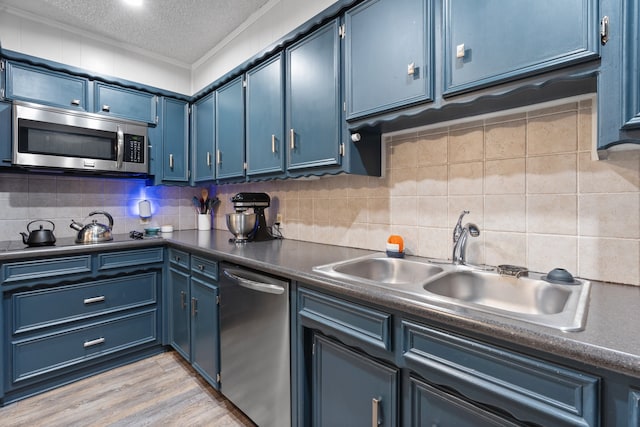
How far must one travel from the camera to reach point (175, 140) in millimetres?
2809

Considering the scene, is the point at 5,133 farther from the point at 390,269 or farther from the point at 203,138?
A: the point at 390,269


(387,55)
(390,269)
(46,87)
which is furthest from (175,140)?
(390,269)

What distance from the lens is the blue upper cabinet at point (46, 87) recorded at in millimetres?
2059

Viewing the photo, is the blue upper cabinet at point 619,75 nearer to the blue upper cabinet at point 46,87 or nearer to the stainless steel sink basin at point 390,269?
the stainless steel sink basin at point 390,269

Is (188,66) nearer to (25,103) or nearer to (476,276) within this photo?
(25,103)

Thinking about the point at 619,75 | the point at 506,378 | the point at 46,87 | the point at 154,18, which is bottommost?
the point at 506,378

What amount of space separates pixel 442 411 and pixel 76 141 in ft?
9.08

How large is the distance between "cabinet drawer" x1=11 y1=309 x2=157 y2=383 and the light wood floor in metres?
0.17

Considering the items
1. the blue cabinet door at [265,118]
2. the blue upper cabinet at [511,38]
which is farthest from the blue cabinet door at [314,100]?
the blue upper cabinet at [511,38]

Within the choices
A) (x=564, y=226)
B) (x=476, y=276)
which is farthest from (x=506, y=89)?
(x=476, y=276)

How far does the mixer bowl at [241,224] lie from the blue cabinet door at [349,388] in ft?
3.49

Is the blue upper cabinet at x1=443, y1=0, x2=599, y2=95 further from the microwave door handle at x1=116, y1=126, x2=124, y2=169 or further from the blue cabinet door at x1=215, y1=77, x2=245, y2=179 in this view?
the microwave door handle at x1=116, y1=126, x2=124, y2=169

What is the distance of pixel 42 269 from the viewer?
192 centimetres

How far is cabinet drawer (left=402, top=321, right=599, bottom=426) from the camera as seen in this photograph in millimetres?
649
